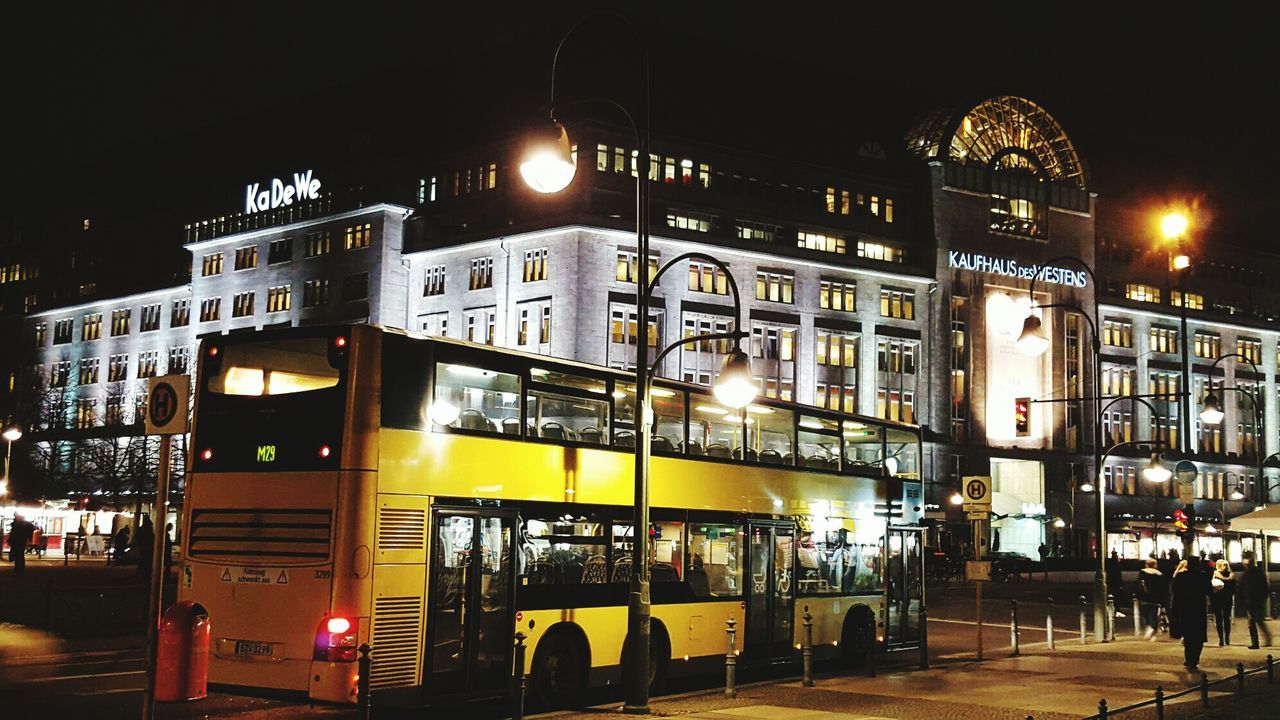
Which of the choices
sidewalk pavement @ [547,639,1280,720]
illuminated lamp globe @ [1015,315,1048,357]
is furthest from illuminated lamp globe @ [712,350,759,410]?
illuminated lamp globe @ [1015,315,1048,357]

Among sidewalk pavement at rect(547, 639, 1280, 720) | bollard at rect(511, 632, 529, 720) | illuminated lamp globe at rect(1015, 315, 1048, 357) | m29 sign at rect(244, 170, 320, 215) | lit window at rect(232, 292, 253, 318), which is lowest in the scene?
sidewalk pavement at rect(547, 639, 1280, 720)

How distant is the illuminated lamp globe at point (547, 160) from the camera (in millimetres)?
14758

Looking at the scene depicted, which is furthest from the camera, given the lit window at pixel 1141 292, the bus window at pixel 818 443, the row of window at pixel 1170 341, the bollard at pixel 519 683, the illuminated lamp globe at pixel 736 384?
the lit window at pixel 1141 292

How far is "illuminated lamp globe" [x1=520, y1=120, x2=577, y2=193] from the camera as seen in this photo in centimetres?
1476

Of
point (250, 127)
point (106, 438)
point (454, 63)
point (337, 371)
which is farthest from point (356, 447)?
point (250, 127)

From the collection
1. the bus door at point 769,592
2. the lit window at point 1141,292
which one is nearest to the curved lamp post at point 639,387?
the bus door at point 769,592

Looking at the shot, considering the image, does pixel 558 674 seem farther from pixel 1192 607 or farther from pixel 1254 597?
pixel 1254 597

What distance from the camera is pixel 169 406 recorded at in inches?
420

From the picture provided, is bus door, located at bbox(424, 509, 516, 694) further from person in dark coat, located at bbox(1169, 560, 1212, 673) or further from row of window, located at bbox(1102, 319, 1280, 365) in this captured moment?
row of window, located at bbox(1102, 319, 1280, 365)

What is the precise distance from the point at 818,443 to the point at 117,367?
287ft

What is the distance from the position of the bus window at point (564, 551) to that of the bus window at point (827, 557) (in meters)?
5.17

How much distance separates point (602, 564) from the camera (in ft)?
55.7

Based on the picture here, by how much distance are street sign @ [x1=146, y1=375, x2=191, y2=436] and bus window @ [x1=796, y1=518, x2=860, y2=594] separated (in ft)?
40.5

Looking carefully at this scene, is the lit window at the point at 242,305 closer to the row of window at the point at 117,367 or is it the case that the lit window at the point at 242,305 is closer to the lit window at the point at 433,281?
the row of window at the point at 117,367
